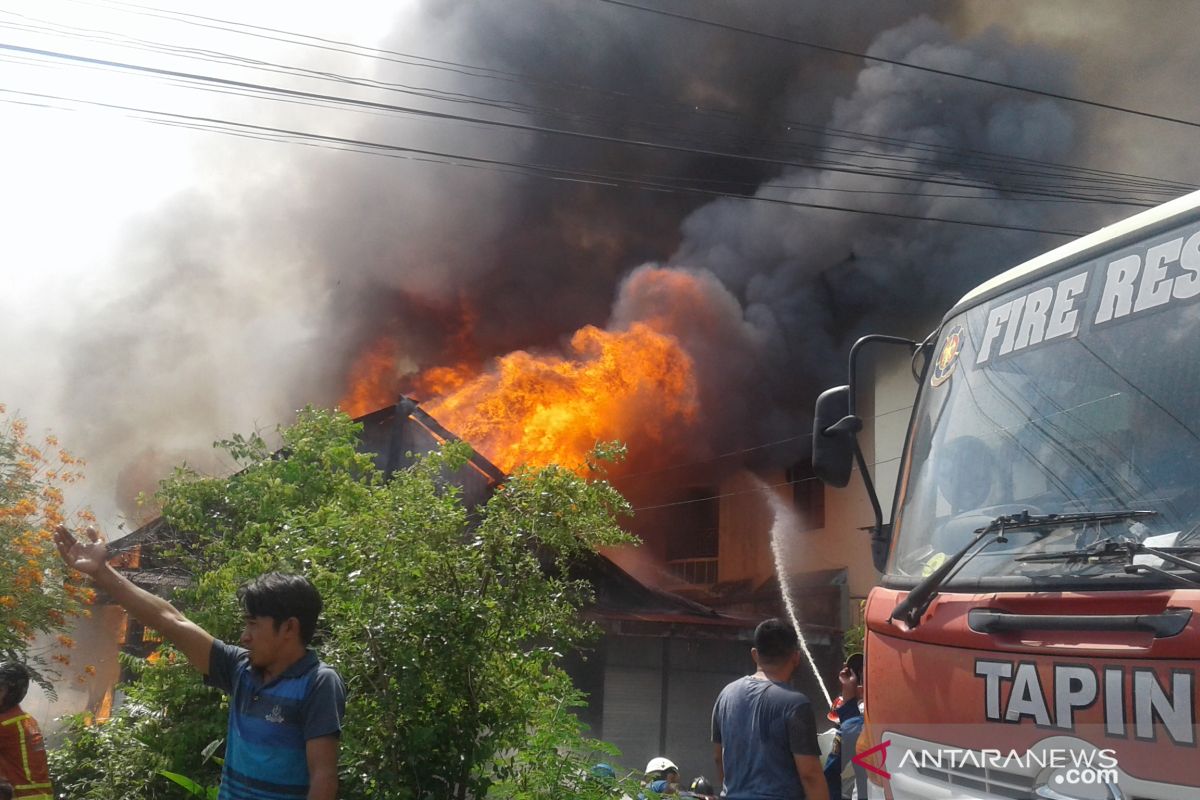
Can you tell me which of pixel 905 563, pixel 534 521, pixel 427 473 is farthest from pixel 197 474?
pixel 905 563

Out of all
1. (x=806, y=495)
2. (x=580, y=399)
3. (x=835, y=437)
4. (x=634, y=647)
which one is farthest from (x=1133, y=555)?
(x=806, y=495)

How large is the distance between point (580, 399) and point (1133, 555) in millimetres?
13815

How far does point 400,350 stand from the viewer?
17.4m

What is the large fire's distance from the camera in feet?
50.8

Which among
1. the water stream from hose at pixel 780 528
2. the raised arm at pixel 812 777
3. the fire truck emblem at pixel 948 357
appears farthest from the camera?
the water stream from hose at pixel 780 528

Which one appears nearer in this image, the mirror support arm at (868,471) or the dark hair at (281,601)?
the dark hair at (281,601)

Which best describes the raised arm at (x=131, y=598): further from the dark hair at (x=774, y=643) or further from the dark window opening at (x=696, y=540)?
the dark window opening at (x=696, y=540)

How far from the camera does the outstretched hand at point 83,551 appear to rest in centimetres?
280

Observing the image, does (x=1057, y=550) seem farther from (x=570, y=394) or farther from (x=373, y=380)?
(x=373, y=380)

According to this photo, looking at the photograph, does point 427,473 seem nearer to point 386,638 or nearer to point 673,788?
point 386,638

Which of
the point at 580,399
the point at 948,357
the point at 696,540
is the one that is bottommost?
the point at 948,357

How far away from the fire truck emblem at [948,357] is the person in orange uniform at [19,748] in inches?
161

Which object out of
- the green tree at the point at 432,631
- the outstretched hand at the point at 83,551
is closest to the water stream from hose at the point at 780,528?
the green tree at the point at 432,631

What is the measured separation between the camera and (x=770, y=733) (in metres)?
3.51
